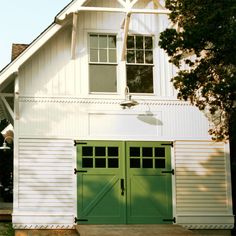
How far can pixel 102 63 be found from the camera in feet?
50.4

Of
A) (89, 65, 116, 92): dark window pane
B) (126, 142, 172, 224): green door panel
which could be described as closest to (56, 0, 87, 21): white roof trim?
(89, 65, 116, 92): dark window pane

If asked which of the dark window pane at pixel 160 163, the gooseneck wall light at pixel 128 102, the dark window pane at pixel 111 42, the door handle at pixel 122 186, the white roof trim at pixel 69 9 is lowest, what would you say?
the door handle at pixel 122 186

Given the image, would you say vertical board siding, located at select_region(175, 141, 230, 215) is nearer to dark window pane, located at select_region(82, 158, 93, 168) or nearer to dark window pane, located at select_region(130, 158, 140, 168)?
dark window pane, located at select_region(130, 158, 140, 168)

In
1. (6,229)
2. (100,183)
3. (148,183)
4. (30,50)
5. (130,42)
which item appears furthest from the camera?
(6,229)

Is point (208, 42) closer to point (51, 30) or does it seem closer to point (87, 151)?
point (51, 30)

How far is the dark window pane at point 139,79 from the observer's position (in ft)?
50.8

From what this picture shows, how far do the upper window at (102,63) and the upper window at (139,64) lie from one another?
1.46ft

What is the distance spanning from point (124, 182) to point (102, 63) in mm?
3440

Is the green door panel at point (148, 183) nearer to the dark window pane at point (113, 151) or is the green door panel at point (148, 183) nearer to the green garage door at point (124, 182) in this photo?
the green garage door at point (124, 182)

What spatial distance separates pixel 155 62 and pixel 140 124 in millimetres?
1909

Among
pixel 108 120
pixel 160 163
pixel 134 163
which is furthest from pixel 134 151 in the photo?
pixel 108 120

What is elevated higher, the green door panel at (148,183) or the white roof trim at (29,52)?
the white roof trim at (29,52)

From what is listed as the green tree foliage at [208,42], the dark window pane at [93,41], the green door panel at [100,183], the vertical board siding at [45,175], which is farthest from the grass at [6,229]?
the green tree foliage at [208,42]

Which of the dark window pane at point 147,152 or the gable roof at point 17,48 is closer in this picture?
the dark window pane at point 147,152
